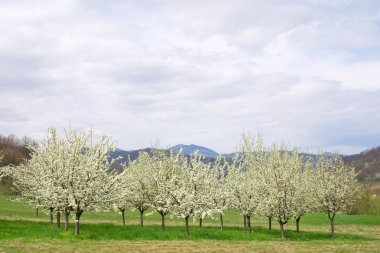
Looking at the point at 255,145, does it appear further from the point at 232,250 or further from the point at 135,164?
the point at 232,250

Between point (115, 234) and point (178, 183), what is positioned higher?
→ point (178, 183)

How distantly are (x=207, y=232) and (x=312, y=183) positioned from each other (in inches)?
580

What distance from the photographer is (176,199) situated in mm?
34188

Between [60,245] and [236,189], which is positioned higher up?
[236,189]

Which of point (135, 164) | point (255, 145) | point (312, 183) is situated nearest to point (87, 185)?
point (135, 164)

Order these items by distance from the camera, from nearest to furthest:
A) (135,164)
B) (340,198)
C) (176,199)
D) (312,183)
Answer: (176,199), (340,198), (312,183), (135,164)

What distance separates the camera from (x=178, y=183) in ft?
117

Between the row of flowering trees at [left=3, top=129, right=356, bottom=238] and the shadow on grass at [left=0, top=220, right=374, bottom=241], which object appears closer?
the shadow on grass at [left=0, top=220, right=374, bottom=241]

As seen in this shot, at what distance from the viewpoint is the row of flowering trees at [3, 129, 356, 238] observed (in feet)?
107

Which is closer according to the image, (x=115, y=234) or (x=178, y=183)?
(x=115, y=234)

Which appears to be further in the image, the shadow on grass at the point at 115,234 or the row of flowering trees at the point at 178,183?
the row of flowering trees at the point at 178,183

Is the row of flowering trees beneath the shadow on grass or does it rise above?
above

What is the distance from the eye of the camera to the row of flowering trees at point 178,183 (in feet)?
107

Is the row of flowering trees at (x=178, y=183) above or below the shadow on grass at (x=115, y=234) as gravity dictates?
above
